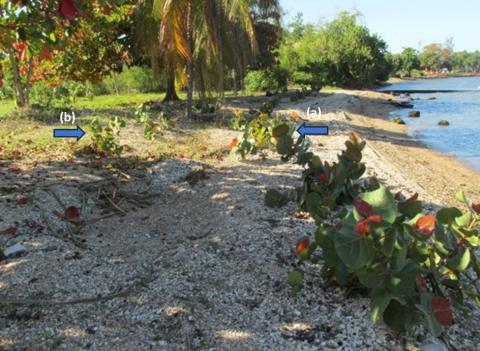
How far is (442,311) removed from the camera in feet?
8.90

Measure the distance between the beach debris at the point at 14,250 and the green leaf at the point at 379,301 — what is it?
2.97m

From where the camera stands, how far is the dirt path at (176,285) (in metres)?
3.01

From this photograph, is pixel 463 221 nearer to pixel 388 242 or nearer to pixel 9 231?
pixel 388 242

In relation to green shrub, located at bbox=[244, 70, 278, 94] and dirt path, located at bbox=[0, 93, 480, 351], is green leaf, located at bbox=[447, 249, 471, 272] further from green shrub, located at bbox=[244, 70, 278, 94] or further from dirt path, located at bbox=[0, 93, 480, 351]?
green shrub, located at bbox=[244, 70, 278, 94]

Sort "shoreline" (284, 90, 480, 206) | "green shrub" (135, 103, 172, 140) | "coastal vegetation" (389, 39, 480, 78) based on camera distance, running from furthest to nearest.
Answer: "coastal vegetation" (389, 39, 480, 78) → "green shrub" (135, 103, 172, 140) → "shoreline" (284, 90, 480, 206)

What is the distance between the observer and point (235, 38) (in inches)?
556

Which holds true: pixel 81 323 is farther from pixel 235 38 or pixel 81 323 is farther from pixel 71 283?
pixel 235 38

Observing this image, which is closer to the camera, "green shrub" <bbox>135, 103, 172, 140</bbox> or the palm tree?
"green shrub" <bbox>135, 103, 172, 140</bbox>

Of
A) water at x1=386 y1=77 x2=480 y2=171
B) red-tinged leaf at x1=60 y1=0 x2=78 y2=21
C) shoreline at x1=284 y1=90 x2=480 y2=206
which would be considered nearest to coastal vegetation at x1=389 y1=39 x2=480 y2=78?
water at x1=386 y1=77 x2=480 y2=171

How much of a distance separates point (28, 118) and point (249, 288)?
10187 mm

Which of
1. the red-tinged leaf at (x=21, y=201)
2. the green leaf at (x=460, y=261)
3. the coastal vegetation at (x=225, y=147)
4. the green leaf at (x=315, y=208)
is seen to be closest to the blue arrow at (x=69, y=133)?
the coastal vegetation at (x=225, y=147)

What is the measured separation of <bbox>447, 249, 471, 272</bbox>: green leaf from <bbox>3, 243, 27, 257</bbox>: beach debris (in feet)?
11.1

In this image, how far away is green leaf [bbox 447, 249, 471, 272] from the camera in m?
2.82

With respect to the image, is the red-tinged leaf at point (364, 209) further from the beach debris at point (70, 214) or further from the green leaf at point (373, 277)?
the beach debris at point (70, 214)
